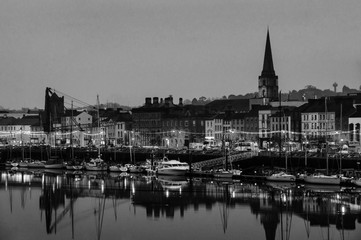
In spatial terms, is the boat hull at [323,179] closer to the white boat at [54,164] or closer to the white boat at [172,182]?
the white boat at [172,182]

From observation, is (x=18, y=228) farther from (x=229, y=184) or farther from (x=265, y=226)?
(x=229, y=184)

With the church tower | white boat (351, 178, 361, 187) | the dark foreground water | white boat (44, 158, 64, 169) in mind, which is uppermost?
the church tower

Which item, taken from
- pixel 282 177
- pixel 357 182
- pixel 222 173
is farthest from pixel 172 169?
pixel 357 182

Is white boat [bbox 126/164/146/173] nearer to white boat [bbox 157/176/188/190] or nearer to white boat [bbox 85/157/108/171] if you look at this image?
white boat [bbox 85/157/108/171]

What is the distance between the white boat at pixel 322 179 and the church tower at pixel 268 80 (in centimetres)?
6654

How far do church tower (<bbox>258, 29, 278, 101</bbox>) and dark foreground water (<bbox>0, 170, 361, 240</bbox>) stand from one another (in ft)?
211

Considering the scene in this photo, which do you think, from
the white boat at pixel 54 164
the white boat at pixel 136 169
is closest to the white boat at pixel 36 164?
the white boat at pixel 54 164

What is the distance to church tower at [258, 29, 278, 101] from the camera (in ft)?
403

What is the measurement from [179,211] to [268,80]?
3201 inches

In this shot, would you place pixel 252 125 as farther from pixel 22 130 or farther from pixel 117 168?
pixel 22 130

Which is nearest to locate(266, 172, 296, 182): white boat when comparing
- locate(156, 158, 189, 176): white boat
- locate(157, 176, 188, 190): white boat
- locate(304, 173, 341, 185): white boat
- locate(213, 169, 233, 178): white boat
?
locate(304, 173, 341, 185): white boat

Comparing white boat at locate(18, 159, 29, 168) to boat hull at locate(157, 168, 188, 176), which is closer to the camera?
boat hull at locate(157, 168, 188, 176)

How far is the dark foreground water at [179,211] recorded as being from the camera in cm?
3838

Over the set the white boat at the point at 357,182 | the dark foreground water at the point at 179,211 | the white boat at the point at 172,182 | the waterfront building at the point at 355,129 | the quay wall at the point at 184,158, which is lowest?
the dark foreground water at the point at 179,211
